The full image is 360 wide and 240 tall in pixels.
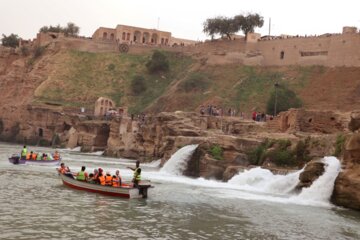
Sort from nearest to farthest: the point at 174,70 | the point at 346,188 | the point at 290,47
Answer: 1. the point at 346,188
2. the point at 290,47
3. the point at 174,70

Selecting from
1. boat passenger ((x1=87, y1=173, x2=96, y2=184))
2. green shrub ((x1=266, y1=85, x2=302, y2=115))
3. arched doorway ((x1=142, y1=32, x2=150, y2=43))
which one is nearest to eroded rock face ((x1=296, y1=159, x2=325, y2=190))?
boat passenger ((x1=87, y1=173, x2=96, y2=184))

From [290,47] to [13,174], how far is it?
3920 centimetres

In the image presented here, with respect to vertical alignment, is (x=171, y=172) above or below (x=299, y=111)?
Answer: below

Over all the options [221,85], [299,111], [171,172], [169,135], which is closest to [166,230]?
[171,172]

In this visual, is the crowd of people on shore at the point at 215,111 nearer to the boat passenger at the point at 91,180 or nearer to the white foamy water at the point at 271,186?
the white foamy water at the point at 271,186

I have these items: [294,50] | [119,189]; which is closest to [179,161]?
[119,189]

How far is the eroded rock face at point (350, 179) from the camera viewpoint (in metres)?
21.6

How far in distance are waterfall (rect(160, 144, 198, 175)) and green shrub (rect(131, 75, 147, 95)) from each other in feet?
110

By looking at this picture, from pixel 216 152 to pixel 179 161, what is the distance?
11.4 feet

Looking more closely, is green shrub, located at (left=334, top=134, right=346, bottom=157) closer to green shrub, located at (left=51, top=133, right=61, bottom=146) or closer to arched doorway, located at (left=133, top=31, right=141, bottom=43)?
green shrub, located at (left=51, top=133, right=61, bottom=146)

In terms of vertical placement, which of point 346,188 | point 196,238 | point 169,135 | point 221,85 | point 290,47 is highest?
point 290,47

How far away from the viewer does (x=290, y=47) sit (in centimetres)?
5922

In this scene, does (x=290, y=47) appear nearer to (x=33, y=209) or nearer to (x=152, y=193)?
(x=152, y=193)

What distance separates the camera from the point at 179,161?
3406 centimetres
